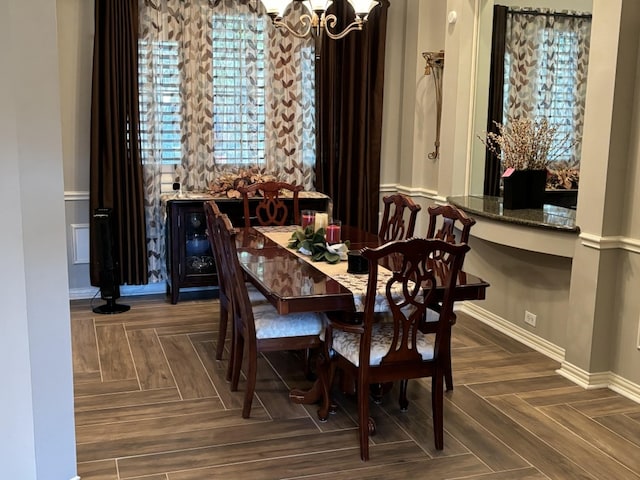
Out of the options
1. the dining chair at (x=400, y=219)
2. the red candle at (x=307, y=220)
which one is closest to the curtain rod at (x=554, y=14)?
the dining chair at (x=400, y=219)

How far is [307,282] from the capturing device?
3.21m

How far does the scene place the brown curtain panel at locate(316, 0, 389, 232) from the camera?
5.76 metres

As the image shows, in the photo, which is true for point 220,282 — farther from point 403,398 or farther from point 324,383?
point 403,398

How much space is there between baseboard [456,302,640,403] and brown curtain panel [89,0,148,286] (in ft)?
8.96

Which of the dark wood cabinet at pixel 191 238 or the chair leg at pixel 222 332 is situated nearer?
the chair leg at pixel 222 332

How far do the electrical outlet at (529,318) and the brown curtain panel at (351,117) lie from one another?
6.03 ft

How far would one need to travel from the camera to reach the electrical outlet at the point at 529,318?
460cm

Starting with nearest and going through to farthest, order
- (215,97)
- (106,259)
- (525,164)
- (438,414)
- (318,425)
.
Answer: (438,414) < (318,425) < (525,164) < (106,259) < (215,97)

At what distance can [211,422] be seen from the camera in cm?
335

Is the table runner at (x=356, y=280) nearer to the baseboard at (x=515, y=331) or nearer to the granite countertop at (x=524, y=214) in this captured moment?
the granite countertop at (x=524, y=214)

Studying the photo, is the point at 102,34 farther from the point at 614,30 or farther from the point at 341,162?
the point at 614,30

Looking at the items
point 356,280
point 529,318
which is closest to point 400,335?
point 356,280

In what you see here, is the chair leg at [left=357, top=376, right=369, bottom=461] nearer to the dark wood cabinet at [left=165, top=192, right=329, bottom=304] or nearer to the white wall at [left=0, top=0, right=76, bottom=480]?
the white wall at [left=0, top=0, right=76, bottom=480]

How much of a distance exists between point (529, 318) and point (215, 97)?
3042mm
